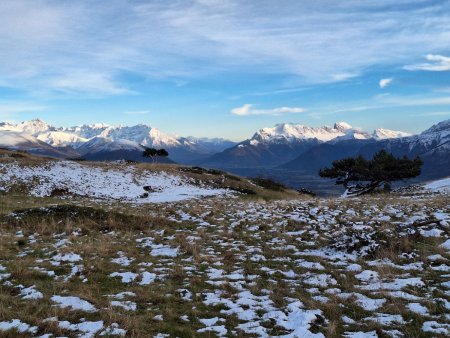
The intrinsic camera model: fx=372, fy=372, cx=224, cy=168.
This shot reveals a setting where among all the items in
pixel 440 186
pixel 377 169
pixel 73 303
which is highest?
pixel 377 169

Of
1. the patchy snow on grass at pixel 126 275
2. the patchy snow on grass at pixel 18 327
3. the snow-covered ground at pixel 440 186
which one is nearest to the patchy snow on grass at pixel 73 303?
the patchy snow on grass at pixel 18 327

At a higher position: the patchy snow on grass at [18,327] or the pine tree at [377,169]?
the pine tree at [377,169]

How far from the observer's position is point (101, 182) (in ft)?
147

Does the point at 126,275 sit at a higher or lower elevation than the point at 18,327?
lower

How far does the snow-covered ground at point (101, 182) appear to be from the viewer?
39.2 m

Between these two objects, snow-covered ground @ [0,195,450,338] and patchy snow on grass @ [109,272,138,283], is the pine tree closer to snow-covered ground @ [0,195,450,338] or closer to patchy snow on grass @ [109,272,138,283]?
snow-covered ground @ [0,195,450,338]

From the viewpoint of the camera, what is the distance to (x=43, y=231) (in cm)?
1780

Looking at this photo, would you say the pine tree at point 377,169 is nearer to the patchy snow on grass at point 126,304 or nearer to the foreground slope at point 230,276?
the foreground slope at point 230,276

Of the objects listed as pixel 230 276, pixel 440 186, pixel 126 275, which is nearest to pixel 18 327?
pixel 126 275

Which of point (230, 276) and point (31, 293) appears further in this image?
point (230, 276)

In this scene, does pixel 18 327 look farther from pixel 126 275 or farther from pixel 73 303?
pixel 126 275

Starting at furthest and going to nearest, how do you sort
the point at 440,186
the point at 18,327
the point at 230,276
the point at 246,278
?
the point at 440,186 → the point at 230,276 → the point at 246,278 → the point at 18,327

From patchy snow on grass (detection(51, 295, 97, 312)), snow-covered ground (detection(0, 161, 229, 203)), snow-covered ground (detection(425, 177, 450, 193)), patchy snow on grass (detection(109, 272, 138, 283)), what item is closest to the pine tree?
snow-covered ground (detection(425, 177, 450, 193))

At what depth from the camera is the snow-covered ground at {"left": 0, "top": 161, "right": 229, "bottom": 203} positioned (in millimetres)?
39188
